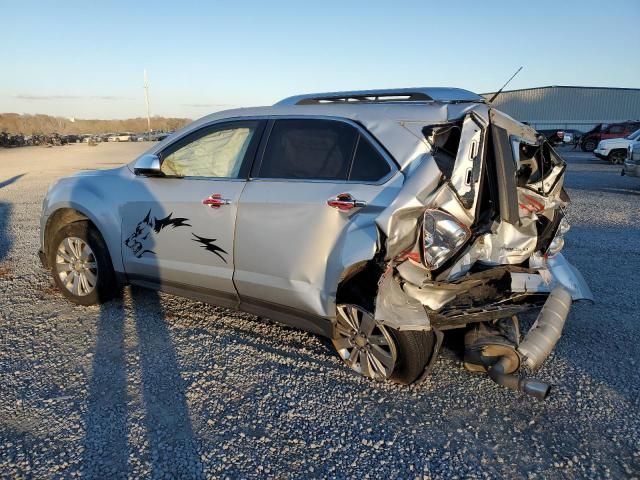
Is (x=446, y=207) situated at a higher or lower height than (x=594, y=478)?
higher

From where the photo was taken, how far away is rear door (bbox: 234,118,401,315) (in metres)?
3.38

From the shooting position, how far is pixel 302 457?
9.07 feet

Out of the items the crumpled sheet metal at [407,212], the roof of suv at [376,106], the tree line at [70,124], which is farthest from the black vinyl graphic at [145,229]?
the tree line at [70,124]

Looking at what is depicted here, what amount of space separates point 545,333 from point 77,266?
13.6 ft

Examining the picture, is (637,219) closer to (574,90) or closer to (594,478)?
(594,478)

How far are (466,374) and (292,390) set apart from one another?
4.14 ft

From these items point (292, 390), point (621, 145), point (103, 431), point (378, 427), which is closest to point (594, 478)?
point (378, 427)

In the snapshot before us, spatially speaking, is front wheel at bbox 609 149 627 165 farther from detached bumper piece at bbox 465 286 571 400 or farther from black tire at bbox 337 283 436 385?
black tire at bbox 337 283 436 385

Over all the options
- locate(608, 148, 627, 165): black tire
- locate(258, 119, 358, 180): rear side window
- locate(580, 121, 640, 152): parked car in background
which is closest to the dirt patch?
Result: locate(258, 119, 358, 180): rear side window

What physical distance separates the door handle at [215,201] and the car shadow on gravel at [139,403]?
1190 millimetres

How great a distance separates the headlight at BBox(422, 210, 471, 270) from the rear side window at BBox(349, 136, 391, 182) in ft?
1.50

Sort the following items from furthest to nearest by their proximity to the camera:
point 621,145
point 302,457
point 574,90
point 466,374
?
point 574,90
point 621,145
point 466,374
point 302,457

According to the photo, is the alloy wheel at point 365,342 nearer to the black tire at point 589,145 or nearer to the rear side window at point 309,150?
the rear side window at point 309,150

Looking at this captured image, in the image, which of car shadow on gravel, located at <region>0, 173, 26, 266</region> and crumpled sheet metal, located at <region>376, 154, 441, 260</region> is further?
car shadow on gravel, located at <region>0, 173, 26, 266</region>
